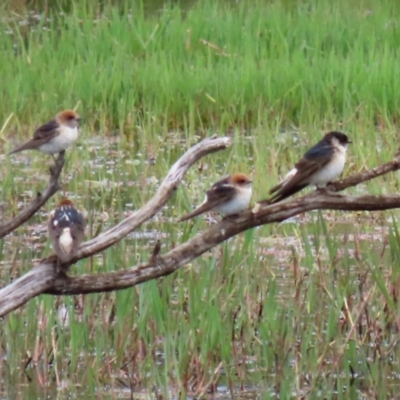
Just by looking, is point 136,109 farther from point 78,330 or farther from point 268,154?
point 78,330

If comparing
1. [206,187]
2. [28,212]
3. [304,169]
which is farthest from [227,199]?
[206,187]

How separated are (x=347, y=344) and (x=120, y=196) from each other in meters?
2.90

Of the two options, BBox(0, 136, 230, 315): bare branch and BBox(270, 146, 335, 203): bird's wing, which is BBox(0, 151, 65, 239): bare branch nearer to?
BBox(0, 136, 230, 315): bare branch

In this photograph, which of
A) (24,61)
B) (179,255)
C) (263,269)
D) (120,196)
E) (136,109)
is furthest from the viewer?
(24,61)

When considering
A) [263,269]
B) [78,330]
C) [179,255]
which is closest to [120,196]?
[263,269]

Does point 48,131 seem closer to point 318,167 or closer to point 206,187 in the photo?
point 318,167

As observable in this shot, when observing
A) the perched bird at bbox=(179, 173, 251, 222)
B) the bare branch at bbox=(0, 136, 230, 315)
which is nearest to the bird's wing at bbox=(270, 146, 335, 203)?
the perched bird at bbox=(179, 173, 251, 222)

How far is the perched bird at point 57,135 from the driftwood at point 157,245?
5.75 ft

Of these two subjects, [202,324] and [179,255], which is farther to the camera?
[202,324]

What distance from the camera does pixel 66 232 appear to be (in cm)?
469

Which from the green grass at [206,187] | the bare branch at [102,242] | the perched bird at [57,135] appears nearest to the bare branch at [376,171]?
the bare branch at [102,242]

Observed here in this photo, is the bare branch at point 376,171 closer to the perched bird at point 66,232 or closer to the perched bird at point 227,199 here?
the perched bird at point 227,199

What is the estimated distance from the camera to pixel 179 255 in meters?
4.66

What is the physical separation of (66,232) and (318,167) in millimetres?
1293
